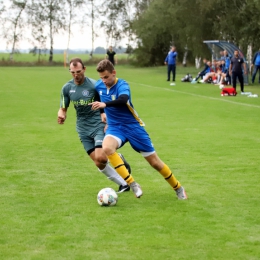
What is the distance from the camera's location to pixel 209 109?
21328 millimetres

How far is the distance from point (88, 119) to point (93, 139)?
0.29m

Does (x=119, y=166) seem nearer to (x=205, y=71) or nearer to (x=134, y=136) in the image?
(x=134, y=136)

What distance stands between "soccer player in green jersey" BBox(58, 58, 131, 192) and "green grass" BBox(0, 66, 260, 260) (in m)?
0.38

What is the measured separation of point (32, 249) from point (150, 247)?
1.11 meters

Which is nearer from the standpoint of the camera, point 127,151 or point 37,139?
point 127,151

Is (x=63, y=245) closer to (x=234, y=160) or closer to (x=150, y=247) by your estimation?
(x=150, y=247)

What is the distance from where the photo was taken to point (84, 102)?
8.65 m

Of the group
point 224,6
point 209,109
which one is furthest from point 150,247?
point 224,6

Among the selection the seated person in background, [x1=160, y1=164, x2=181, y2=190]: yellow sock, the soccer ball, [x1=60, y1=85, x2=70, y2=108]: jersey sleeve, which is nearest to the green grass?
the soccer ball

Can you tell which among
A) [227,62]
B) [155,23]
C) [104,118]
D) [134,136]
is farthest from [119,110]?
[155,23]

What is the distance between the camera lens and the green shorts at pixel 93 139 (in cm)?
859

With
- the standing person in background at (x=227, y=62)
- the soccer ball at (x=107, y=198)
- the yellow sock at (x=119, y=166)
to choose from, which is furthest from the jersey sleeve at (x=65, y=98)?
the standing person in background at (x=227, y=62)

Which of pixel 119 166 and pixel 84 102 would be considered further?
pixel 84 102

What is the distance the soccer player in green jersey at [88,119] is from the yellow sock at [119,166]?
394 millimetres
